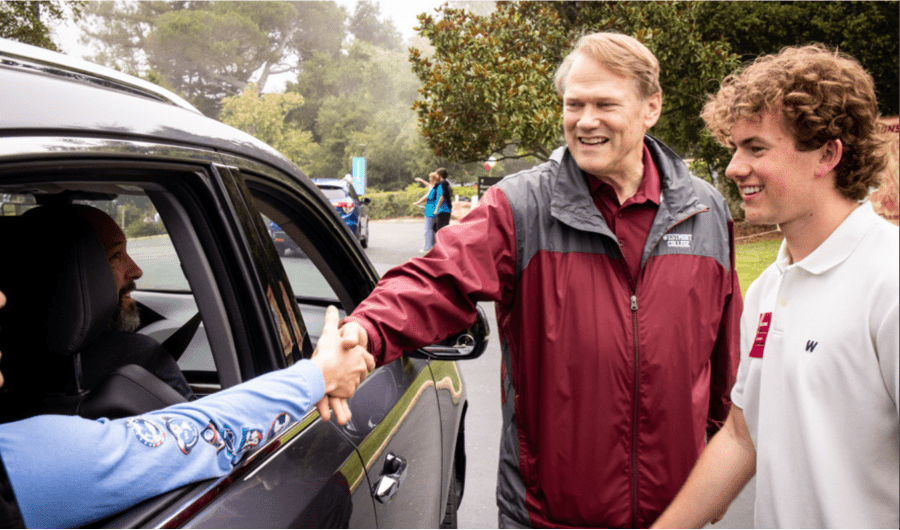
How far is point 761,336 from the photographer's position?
5.08ft

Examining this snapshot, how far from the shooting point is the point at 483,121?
1377 cm

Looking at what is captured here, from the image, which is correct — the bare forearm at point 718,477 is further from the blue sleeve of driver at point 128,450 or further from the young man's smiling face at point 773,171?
the blue sleeve of driver at point 128,450

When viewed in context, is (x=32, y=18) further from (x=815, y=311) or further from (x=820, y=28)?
(x=820, y=28)

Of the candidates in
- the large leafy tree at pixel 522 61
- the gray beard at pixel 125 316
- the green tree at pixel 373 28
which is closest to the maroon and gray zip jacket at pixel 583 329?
the gray beard at pixel 125 316

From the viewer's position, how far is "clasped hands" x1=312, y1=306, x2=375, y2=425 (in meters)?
1.67

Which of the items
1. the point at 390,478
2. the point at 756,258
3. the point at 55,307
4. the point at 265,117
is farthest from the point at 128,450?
the point at 265,117

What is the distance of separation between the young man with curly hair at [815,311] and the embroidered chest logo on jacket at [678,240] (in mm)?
405

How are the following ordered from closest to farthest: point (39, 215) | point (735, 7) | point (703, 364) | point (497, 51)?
point (39, 215) → point (703, 364) → point (497, 51) → point (735, 7)

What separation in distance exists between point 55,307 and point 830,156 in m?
1.73

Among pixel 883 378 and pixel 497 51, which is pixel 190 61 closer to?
pixel 497 51

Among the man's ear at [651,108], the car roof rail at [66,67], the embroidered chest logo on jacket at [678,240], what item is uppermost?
the car roof rail at [66,67]

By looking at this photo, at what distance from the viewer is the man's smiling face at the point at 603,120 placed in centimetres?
212

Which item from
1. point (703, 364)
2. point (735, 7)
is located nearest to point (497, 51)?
point (735, 7)

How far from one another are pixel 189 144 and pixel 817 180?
133 centimetres
